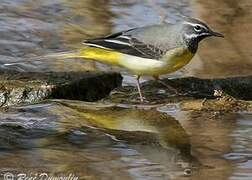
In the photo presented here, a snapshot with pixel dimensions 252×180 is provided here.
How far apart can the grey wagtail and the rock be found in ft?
0.99

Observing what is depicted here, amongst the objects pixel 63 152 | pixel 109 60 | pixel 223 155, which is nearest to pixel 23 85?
pixel 109 60

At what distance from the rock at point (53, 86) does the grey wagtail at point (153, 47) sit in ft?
0.99

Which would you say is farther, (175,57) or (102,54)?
(102,54)

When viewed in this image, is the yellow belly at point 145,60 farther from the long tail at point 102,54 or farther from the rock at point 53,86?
the rock at point 53,86

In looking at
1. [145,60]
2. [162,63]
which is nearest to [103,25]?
[145,60]

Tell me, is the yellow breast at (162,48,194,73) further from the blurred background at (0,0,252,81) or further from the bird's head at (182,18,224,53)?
the blurred background at (0,0,252,81)

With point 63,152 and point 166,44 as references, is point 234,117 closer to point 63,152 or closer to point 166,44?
point 166,44

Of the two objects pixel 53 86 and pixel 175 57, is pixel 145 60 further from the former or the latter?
pixel 53 86

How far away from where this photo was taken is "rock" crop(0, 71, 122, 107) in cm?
818

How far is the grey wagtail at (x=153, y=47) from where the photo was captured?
834 centimetres

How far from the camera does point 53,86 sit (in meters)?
8.39

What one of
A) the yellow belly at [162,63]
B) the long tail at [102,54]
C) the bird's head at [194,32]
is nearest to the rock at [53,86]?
the long tail at [102,54]

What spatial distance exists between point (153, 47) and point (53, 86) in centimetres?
101

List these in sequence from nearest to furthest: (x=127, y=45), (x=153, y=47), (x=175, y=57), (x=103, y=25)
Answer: (x=175, y=57) < (x=153, y=47) < (x=127, y=45) < (x=103, y=25)
